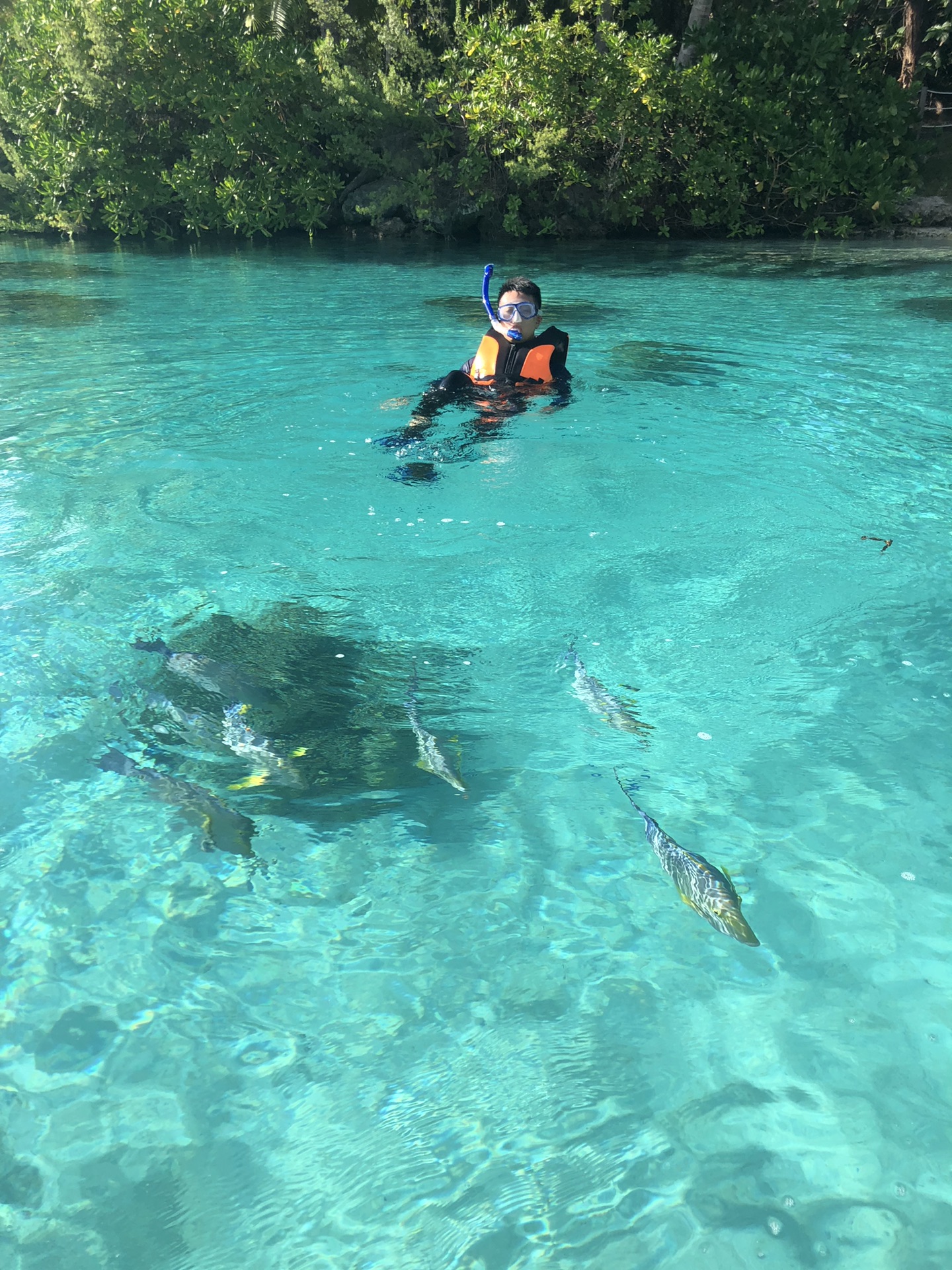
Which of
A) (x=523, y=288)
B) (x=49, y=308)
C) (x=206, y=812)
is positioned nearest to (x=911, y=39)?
(x=523, y=288)

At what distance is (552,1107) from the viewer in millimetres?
2289

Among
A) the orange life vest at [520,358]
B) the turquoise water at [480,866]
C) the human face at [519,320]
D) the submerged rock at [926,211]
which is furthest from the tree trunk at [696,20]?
the turquoise water at [480,866]

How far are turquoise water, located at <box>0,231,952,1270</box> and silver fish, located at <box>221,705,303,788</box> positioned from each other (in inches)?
2.2

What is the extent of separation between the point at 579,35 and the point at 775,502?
17.9 meters

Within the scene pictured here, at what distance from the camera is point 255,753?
3.66 m

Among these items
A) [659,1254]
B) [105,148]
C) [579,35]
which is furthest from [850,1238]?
[105,148]

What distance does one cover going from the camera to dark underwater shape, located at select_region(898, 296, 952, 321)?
11711 millimetres

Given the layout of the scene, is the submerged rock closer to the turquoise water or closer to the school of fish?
the turquoise water

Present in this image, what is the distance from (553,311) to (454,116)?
11.1 metres

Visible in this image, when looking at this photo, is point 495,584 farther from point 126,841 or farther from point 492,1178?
point 492,1178

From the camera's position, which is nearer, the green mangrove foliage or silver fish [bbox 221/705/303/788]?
silver fish [bbox 221/705/303/788]

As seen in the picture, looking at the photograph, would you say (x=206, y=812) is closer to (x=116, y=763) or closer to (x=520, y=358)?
(x=116, y=763)

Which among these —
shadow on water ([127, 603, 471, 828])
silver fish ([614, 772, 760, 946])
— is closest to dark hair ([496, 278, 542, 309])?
shadow on water ([127, 603, 471, 828])

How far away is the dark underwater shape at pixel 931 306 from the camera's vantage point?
1171 centimetres
